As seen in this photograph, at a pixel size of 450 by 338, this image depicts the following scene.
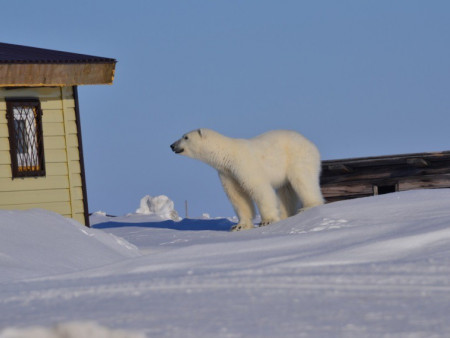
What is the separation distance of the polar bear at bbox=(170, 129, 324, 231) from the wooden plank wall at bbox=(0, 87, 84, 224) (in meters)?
1.79

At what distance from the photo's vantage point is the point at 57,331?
3.40 metres

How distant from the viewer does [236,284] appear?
6176mm

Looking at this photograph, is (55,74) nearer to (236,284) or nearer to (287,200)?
(287,200)

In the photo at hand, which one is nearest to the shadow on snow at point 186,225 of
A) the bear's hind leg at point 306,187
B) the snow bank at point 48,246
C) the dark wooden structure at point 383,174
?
the bear's hind leg at point 306,187

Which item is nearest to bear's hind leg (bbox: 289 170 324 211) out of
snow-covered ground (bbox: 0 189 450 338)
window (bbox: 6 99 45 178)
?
snow-covered ground (bbox: 0 189 450 338)

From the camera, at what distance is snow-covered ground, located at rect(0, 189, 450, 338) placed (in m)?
4.84

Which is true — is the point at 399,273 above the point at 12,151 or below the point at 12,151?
below

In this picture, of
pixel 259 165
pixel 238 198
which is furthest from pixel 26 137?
pixel 259 165

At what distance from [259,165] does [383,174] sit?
16.5 ft

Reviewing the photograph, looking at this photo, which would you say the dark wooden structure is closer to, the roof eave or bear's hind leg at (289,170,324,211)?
bear's hind leg at (289,170,324,211)

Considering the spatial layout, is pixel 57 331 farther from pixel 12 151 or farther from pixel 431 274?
pixel 12 151

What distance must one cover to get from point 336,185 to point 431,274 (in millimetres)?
12211

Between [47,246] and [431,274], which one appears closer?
[431,274]

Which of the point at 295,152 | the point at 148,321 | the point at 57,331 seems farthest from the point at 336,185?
the point at 57,331
